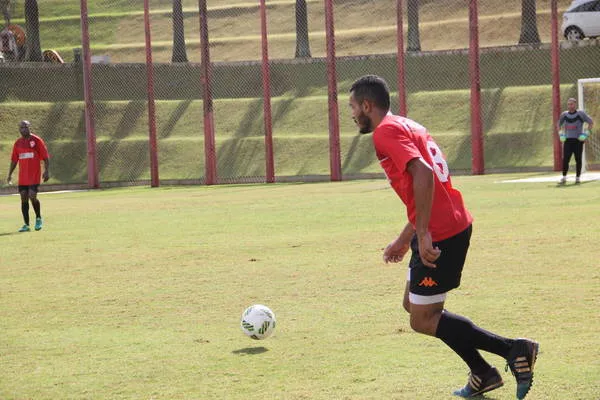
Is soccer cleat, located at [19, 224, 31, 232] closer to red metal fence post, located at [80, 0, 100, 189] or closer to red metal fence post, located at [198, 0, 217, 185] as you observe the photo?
red metal fence post, located at [198, 0, 217, 185]

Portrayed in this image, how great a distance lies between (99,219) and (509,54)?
25.5m

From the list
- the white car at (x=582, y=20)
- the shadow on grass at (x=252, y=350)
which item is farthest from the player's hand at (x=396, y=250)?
the white car at (x=582, y=20)

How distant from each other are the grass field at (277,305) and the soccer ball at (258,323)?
0.32 feet

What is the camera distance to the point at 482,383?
21.4ft

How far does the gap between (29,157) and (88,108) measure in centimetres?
1778

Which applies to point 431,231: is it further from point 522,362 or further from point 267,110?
point 267,110

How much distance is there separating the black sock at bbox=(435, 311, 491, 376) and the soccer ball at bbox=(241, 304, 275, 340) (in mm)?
2317

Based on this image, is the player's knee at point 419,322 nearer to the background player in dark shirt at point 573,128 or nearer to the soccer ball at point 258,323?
the soccer ball at point 258,323

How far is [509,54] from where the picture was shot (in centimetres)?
4322

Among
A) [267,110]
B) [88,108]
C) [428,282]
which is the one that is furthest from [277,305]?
[88,108]

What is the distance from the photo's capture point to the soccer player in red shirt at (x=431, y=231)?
6066mm

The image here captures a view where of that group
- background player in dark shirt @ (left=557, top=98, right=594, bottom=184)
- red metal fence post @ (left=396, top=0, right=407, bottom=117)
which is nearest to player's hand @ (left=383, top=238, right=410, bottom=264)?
background player in dark shirt @ (left=557, top=98, right=594, bottom=184)

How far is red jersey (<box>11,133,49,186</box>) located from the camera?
20484mm

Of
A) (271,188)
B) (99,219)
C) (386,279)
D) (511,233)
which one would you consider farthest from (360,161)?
(386,279)
